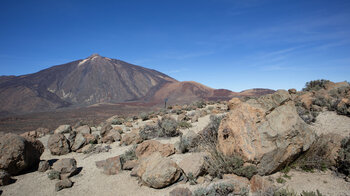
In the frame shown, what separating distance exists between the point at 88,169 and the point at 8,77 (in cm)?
9034

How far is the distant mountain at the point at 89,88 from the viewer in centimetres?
4831

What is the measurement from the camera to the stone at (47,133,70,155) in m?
7.74

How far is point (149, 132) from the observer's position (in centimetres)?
907

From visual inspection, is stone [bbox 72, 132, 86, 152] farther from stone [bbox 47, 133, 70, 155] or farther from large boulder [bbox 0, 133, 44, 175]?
large boulder [bbox 0, 133, 44, 175]

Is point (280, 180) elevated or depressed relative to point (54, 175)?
elevated

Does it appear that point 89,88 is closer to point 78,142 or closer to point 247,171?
point 78,142

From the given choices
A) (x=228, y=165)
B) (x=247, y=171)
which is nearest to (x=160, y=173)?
(x=228, y=165)

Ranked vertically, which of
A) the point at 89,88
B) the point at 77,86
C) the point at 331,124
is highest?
the point at 77,86

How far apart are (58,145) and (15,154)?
2.16 meters

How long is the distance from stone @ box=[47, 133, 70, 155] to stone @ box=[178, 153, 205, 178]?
5.82 m

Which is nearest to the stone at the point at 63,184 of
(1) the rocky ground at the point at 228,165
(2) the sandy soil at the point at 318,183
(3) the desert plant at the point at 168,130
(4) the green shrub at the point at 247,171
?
(1) the rocky ground at the point at 228,165

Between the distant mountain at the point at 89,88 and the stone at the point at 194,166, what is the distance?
3715 cm

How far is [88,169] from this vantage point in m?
6.27

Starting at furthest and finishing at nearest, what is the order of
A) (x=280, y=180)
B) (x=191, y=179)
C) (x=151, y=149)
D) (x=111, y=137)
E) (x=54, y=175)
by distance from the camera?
(x=111, y=137), (x=151, y=149), (x=54, y=175), (x=191, y=179), (x=280, y=180)
